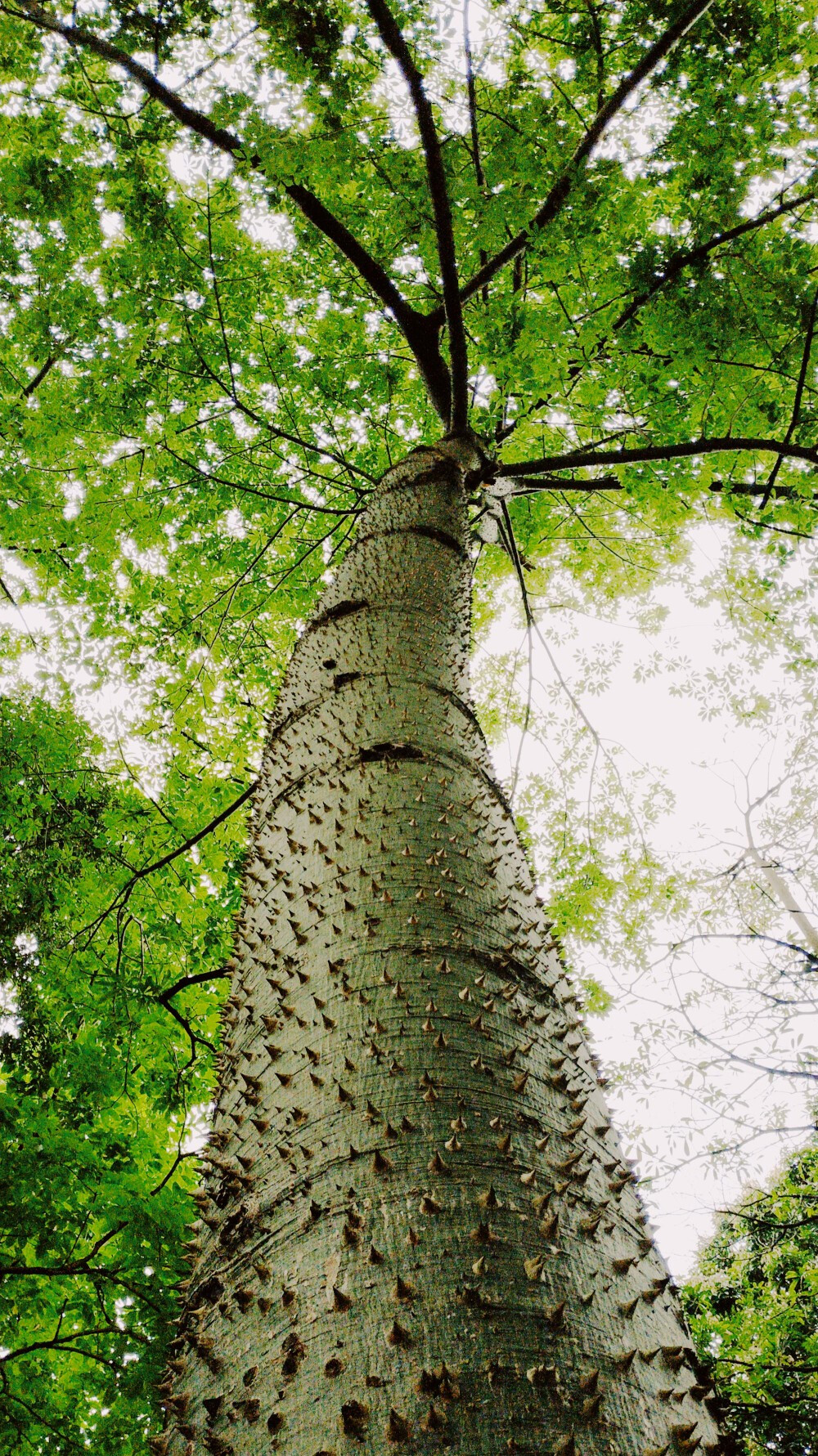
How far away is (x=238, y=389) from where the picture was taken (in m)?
7.12

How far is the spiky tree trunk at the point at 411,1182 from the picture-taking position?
0.75 m

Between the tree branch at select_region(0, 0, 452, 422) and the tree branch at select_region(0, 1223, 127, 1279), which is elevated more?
the tree branch at select_region(0, 0, 452, 422)

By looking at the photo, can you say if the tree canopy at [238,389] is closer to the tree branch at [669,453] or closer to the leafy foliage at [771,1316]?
the tree branch at [669,453]

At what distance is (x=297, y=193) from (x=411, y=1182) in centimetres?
433

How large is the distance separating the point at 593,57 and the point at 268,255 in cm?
321

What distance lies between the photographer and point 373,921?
143cm

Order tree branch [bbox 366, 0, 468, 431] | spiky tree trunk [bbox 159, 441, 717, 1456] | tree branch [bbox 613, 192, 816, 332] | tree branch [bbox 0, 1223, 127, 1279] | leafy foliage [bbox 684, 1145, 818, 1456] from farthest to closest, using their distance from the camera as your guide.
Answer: leafy foliage [bbox 684, 1145, 818, 1456]
tree branch [bbox 613, 192, 816, 332]
tree branch [bbox 366, 0, 468, 431]
tree branch [bbox 0, 1223, 127, 1279]
spiky tree trunk [bbox 159, 441, 717, 1456]

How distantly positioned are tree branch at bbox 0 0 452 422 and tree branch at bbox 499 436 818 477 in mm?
723

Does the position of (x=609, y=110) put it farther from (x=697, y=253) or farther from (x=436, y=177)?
(x=436, y=177)

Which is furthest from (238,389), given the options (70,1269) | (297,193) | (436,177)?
(70,1269)

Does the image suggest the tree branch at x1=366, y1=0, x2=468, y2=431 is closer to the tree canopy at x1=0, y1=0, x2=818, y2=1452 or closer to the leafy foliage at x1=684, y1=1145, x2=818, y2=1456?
the tree canopy at x1=0, y1=0, x2=818, y2=1452

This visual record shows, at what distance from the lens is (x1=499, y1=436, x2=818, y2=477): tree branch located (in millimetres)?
3346

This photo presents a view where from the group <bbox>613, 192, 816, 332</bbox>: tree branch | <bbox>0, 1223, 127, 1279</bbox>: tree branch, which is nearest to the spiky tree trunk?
<bbox>0, 1223, 127, 1279</bbox>: tree branch

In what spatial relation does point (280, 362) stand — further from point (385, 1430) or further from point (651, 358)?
point (385, 1430)
